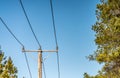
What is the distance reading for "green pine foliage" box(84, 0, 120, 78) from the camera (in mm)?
20011

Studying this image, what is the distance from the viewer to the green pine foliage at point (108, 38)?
2001 cm

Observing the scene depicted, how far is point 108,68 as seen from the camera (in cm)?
2111

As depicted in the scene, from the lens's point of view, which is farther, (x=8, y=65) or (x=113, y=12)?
(x=8, y=65)

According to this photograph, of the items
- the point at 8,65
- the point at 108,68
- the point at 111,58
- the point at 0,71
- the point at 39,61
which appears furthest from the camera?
the point at 8,65

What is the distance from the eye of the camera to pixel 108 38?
68.9ft

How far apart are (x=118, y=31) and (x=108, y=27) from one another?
1523 millimetres

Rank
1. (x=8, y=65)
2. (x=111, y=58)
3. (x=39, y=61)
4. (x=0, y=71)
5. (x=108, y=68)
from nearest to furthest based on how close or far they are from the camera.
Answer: (x=39, y=61) < (x=111, y=58) < (x=108, y=68) < (x=0, y=71) < (x=8, y=65)

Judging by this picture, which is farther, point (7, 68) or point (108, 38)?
point (7, 68)

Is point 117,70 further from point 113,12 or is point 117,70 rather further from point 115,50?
point 113,12

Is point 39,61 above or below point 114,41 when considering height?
below

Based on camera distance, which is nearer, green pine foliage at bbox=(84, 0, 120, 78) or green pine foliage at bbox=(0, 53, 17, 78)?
green pine foliage at bbox=(84, 0, 120, 78)

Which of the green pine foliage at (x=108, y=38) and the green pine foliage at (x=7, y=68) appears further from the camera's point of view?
the green pine foliage at (x=7, y=68)

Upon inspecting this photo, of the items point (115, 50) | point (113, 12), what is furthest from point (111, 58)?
point (113, 12)

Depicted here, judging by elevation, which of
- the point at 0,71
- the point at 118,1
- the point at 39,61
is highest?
the point at 0,71
